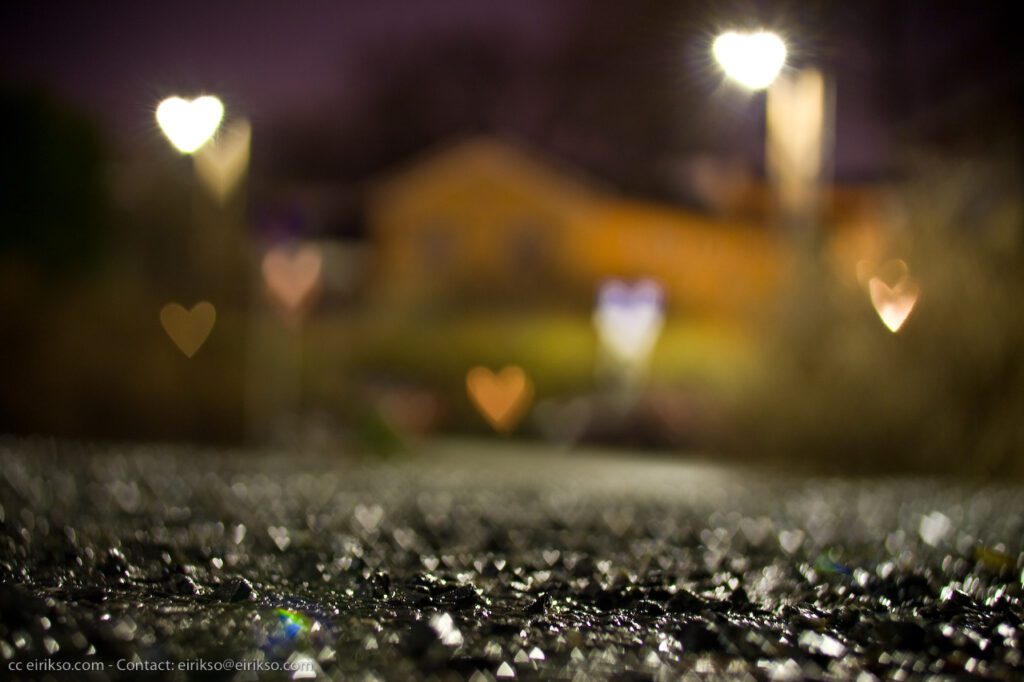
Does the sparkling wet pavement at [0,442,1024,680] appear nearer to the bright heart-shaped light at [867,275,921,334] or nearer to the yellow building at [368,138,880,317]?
the bright heart-shaped light at [867,275,921,334]

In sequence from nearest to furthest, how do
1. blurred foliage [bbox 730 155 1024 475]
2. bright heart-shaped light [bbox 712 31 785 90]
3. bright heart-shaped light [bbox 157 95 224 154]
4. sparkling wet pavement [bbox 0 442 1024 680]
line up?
sparkling wet pavement [bbox 0 442 1024 680] → bright heart-shaped light [bbox 712 31 785 90] → bright heart-shaped light [bbox 157 95 224 154] → blurred foliage [bbox 730 155 1024 475]

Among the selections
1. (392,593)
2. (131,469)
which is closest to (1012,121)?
(131,469)

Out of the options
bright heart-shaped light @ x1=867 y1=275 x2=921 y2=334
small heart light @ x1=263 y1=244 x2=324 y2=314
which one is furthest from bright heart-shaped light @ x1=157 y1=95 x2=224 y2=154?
bright heart-shaped light @ x1=867 y1=275 x2=921 y2=334

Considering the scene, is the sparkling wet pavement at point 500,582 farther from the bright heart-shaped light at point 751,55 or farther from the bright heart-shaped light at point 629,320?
the bright heart-shaped light at point 629,320

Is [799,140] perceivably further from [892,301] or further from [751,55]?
[751,55]

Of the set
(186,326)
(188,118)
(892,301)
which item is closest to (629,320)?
(186,326)

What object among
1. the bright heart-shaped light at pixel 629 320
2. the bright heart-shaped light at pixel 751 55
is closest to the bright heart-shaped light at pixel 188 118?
the bright heart-shaped light at pixel 751 55

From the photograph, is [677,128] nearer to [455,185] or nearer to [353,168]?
[455,185]
